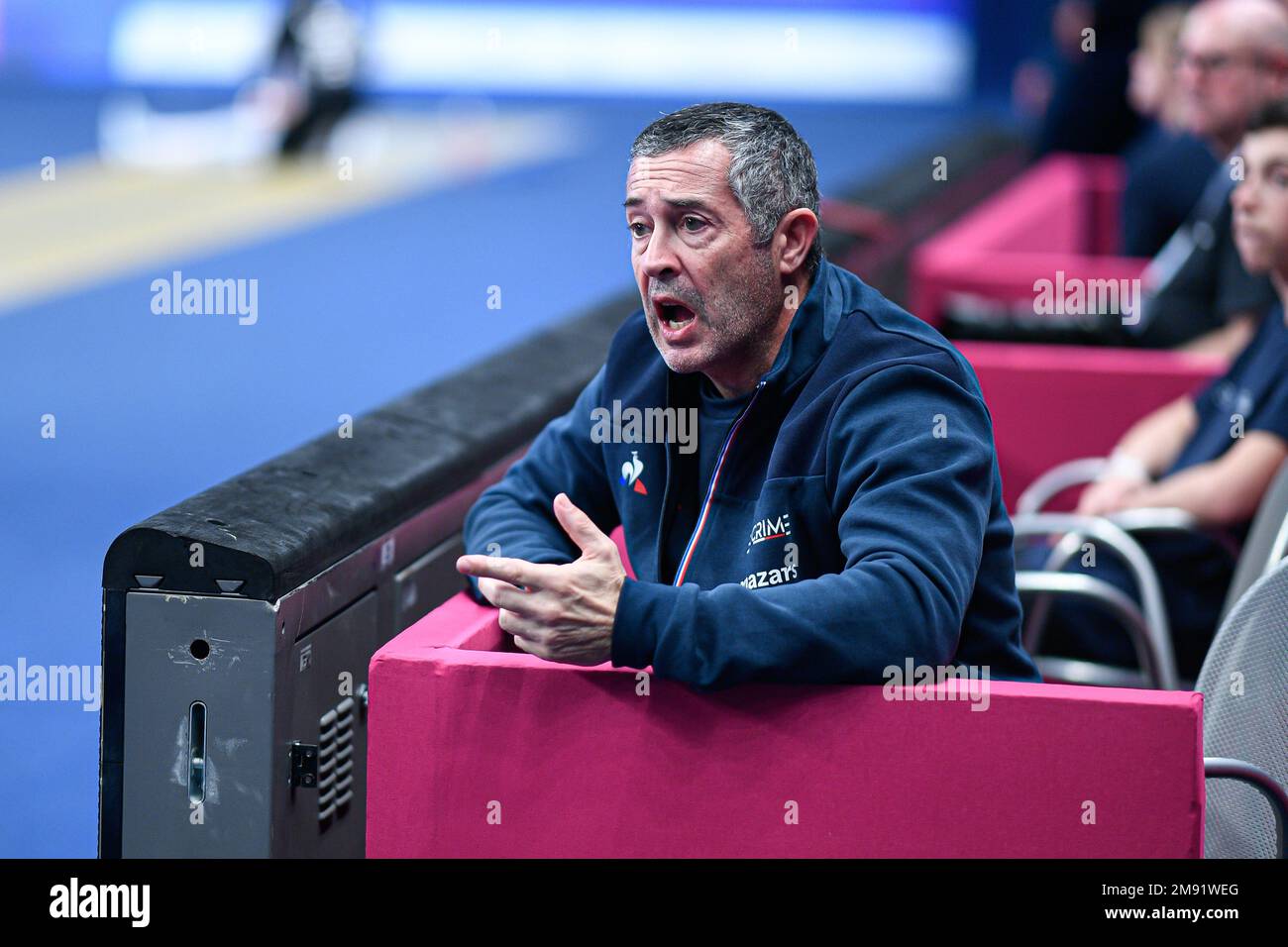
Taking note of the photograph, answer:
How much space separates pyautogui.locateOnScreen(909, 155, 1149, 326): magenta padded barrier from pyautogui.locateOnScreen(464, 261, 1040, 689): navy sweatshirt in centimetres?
280

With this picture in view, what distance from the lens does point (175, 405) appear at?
295 inches

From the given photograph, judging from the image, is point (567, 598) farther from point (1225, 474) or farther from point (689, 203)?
point (1225, 474)

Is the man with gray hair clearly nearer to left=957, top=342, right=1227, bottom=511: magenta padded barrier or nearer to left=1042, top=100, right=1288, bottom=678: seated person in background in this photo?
left=1042, top=100, right=1288, bottom=678: seated person in background

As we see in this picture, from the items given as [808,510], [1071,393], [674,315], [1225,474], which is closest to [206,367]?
[1071,393]

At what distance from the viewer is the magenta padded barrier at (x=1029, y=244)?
18.4ft

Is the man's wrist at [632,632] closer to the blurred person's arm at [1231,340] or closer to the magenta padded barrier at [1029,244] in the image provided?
the blurred person's arm at [1231,340]
